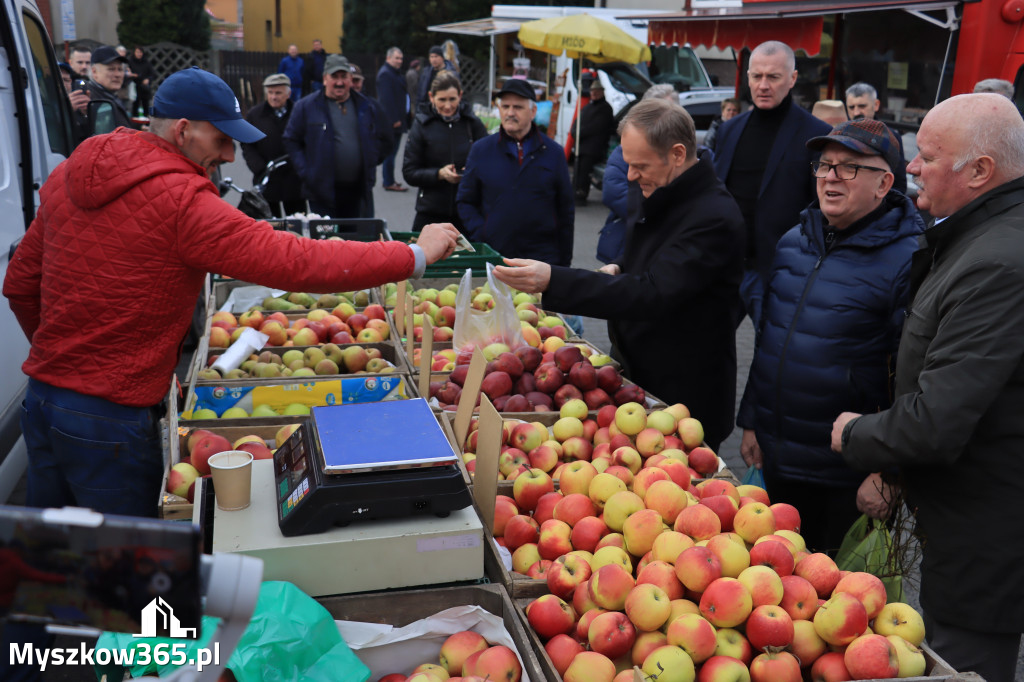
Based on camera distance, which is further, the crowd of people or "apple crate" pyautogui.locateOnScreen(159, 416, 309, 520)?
"apple crate" pyautogui.locateOnScreen(159, 416, 309, 520)

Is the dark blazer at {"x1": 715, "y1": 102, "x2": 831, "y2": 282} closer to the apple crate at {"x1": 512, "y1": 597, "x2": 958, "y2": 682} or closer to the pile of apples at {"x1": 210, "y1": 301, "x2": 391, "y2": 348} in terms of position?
the pile of apples at {"x1": 210, "y1": 301, "x2": 391, "y2": 348}

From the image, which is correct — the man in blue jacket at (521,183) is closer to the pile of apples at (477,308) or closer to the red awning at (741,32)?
the pile of apples at (477,308)

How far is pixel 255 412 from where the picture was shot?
130 inches

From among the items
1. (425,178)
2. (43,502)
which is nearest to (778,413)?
(43,502)

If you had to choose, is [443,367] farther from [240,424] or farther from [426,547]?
[426,547]

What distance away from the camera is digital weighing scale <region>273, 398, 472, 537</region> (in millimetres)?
1927

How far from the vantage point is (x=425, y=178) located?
6.79 meters

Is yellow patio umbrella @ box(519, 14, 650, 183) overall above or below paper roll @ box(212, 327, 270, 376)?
above

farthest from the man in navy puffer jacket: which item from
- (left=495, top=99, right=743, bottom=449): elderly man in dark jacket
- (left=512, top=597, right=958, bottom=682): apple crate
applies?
(left=512, top=597, right=958, bottom=682): apple crate

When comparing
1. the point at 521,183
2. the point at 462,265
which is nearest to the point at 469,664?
the point at 462,265

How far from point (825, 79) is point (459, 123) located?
5.49 metres

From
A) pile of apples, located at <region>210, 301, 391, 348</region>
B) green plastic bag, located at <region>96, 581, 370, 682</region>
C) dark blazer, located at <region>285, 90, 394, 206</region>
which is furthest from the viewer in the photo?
dark blazer, located at <region>285, 90, 394, 206</region>

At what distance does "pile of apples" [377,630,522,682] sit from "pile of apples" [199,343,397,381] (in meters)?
1.81

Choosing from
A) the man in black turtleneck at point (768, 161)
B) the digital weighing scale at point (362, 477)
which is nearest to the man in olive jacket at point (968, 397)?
the digital weighing scale at point (362, 477)
